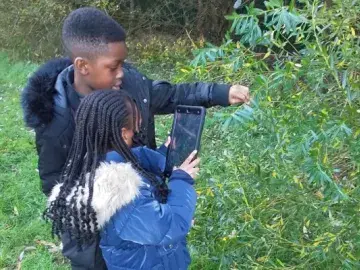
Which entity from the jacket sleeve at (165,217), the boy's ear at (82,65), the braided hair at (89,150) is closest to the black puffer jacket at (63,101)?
the boy's ear at (82,65)

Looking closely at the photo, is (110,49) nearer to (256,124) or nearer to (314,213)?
(256,124)

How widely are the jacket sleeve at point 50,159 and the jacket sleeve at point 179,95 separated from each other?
1.51 ft

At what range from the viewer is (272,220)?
247 centimetres

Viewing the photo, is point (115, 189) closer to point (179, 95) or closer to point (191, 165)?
point (191, 165)

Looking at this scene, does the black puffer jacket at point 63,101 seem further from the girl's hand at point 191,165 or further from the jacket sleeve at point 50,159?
the girl's hand at point 191,165

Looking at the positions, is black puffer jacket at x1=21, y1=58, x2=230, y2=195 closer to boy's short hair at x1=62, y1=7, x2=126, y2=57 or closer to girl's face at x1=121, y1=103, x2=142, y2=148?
boy's short hair at x1=62, y1=7, x2=126, y2=57

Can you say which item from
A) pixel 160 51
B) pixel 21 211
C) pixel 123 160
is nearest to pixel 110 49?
pixel 123 160

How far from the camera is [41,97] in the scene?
236 centimetres

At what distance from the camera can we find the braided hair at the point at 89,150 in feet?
6.70

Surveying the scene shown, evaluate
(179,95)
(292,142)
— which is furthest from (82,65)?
(292,142)

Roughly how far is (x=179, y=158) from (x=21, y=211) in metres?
2.42

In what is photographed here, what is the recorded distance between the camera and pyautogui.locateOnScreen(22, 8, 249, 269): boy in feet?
7.61

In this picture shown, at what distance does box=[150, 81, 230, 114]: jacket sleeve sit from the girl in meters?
0.39

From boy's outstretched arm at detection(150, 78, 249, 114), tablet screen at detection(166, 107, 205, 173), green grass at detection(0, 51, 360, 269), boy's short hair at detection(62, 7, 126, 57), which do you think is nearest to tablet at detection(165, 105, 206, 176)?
tablet screen at detection(166, 107, 205, 173)
